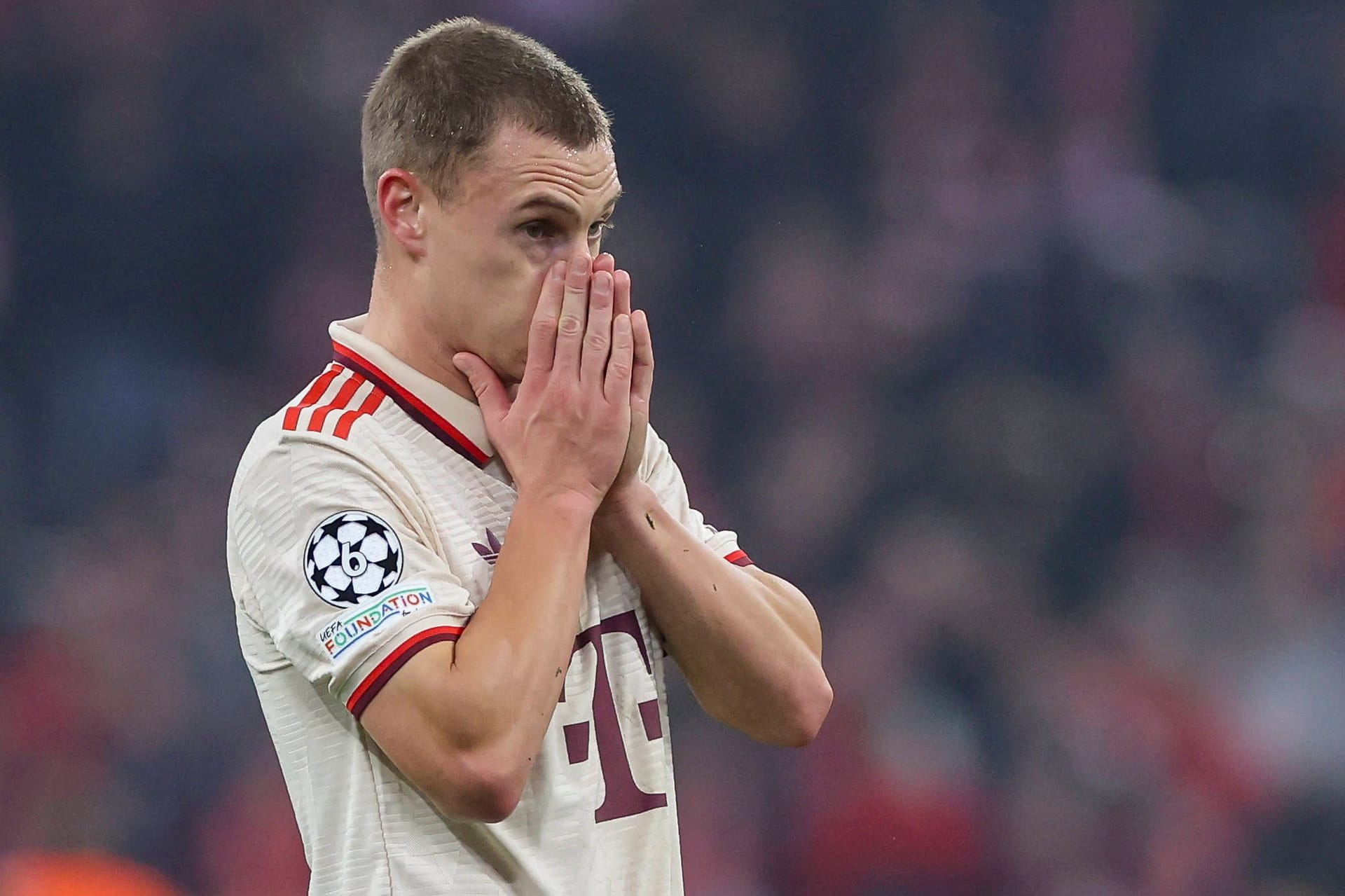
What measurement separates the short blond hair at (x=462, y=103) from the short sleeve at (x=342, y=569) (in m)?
0.40

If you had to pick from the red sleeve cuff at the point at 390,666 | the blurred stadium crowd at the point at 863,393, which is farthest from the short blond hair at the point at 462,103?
the blurred stadium crowd at the point at 863,393

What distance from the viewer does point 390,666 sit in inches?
66.0

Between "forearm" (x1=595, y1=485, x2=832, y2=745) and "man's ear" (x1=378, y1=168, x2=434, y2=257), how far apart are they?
1.43 ft

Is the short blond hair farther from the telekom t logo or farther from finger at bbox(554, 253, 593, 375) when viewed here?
the telekom t logo

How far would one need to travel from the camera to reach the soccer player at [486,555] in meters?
1.70

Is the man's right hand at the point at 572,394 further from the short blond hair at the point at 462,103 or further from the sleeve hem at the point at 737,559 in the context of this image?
the sleeve hem at the point at 737,559

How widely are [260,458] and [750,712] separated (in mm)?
749

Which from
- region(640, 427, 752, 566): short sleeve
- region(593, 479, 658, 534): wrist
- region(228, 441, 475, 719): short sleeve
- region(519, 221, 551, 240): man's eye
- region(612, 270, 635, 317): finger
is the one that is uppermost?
region(519, 221, 551, 240): man's eye

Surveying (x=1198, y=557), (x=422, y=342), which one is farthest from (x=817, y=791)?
(x=422, y=342)

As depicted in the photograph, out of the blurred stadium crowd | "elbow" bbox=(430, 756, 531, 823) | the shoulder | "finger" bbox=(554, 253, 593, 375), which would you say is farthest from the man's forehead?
the blurred stadium crowd

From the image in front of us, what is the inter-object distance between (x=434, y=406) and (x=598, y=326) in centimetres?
25

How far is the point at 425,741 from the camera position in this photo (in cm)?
166

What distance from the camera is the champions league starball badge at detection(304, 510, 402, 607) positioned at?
1.72m

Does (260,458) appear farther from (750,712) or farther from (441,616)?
(750,712)
